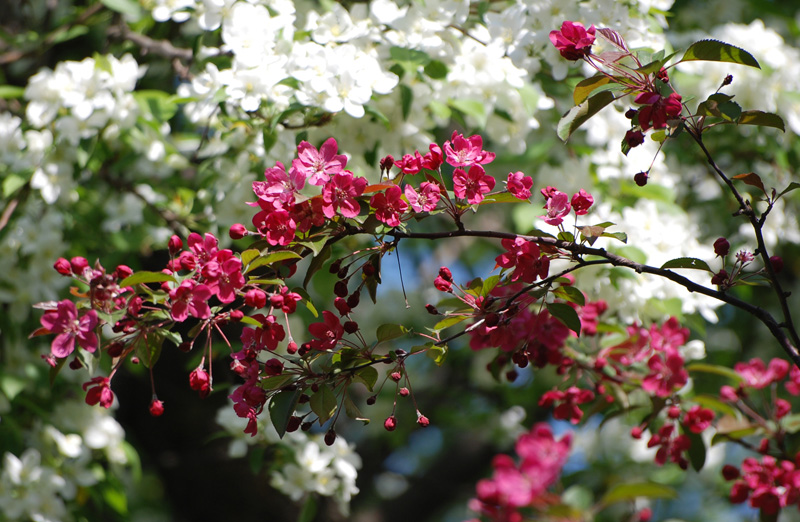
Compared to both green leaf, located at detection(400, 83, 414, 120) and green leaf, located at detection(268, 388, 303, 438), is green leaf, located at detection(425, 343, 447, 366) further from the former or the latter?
green leaf, located at detection(400, 83, 414, 120)

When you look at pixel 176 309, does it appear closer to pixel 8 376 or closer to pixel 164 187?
pixel 8 376

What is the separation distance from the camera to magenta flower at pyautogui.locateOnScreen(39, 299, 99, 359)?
977 millimetres

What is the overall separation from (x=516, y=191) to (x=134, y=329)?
546mm

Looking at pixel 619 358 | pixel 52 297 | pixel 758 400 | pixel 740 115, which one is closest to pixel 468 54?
pixel 619 358

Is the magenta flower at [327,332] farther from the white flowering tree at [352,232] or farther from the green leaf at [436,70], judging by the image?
the green leaf at [436,70]

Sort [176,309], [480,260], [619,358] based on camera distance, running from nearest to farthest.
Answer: [176,309]
[619,358]
[480,260]

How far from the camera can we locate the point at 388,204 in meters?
1.02

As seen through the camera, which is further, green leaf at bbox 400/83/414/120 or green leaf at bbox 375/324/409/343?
green leaf at bbox 400/83/414/120

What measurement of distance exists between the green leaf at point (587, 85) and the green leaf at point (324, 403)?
20.3 inches

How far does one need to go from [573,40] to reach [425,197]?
28cm

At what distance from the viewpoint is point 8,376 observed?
77.2 inches

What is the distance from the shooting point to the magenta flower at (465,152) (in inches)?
41.7

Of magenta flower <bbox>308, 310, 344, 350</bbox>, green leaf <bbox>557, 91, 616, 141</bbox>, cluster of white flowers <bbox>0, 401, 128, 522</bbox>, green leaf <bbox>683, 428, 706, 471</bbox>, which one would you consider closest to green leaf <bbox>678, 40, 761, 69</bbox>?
green leaf <bbox>557, 91, 616, 141</bbox>

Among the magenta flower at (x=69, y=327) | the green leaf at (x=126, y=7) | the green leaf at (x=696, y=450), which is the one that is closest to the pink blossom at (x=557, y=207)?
the magenta flower at (x=69, y=327)
